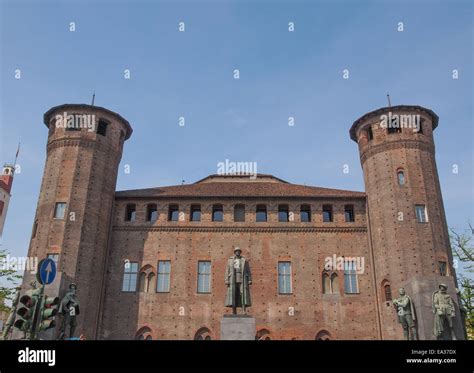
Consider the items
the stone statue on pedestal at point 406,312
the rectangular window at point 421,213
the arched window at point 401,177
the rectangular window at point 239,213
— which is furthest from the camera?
the rectangular window at point 239,213

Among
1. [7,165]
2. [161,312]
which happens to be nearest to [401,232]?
[161,312]

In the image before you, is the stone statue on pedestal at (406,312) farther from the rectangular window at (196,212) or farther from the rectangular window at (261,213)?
the rectangular window at (196,212)

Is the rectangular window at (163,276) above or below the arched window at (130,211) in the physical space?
below

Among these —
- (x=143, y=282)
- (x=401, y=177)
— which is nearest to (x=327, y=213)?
(x=401, y=177)

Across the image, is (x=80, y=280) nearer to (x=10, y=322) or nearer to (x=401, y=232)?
(x=10, y=322)

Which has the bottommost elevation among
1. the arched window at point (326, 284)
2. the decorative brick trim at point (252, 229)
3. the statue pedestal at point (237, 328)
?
the statue pedestal at point (237, 328)

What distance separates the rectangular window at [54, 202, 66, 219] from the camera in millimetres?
28094

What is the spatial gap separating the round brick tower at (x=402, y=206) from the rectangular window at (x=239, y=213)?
314 inches

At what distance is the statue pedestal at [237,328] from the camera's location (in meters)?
15.6

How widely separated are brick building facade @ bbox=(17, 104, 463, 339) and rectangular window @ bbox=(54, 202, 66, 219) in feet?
0.22

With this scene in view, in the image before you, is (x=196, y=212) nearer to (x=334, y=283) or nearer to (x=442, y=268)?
(x=334, y=283)

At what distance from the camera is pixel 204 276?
93.2 ft

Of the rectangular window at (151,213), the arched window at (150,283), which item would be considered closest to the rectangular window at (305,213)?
the rectangular window at (151,213)

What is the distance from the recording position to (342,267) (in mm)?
28375
